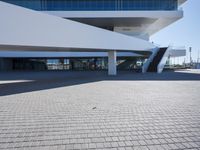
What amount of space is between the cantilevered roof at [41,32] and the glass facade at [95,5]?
59.8 feet

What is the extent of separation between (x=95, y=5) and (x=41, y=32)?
24571 mm

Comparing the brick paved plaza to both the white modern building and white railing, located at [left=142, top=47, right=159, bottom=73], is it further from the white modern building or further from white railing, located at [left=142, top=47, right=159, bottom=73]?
white railing, located at [left=142, top=47, right=159, bottom=73]

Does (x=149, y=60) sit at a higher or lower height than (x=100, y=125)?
higher

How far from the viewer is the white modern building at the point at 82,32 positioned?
11484 mm

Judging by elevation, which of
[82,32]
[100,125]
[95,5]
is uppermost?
[95,5]

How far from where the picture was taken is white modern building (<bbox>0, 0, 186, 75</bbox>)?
452 inches

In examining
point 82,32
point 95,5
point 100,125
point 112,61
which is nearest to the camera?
point 100,125

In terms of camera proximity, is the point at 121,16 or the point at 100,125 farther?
the point at 121,16

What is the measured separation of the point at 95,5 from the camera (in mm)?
34781

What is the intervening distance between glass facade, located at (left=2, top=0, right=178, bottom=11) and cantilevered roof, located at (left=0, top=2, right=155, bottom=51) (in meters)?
18.2

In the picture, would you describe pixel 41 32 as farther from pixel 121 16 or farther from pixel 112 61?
pixel 121 16

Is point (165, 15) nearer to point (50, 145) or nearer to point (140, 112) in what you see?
point (140, 112)

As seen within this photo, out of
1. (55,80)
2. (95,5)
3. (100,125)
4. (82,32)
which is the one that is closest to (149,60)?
(95,5)

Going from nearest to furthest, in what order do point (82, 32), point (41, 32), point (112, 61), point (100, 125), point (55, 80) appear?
point (100, 125)
point (41, 32)
point (82, 32)
point (55, 80)
point (112, 61)
